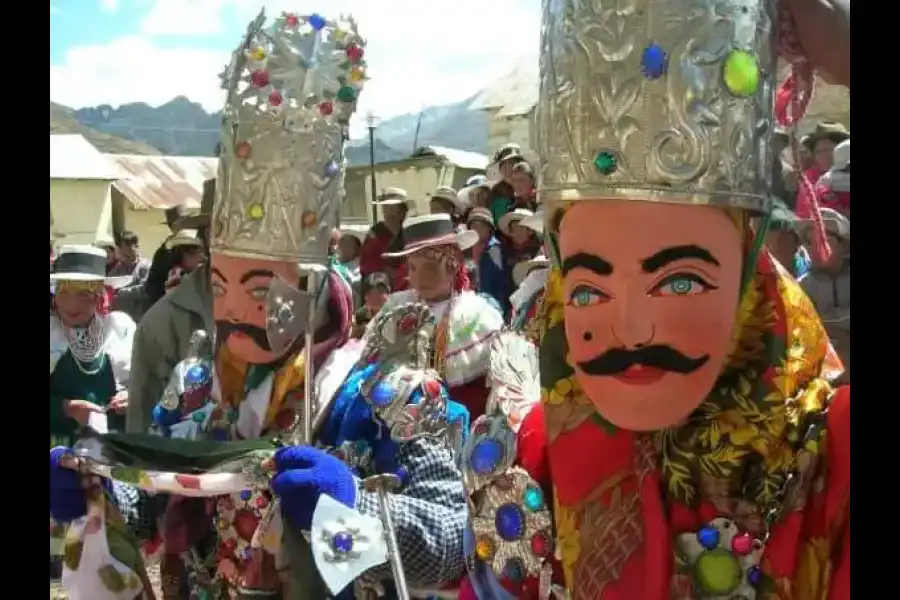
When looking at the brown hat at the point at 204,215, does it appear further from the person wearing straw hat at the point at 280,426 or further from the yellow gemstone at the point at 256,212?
the yellow gemstone at the point at 256,212

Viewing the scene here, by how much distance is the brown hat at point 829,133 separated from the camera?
4.54m

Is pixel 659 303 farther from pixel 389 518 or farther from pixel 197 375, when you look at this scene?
pixel 197 375

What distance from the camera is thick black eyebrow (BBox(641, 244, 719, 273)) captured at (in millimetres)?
1857

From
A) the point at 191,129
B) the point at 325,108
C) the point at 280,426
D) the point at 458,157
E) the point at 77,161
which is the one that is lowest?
the point at 280,426

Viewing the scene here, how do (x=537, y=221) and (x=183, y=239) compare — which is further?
(x=183, y=239)

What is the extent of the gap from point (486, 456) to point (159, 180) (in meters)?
18.3

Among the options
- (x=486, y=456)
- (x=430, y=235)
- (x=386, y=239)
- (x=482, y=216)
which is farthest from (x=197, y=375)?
(x=386, y=239)

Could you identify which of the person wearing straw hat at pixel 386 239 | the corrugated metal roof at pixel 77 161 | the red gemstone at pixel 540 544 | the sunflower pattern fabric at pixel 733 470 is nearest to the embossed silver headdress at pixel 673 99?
the sunflower pattern fabric at pixel 733 470

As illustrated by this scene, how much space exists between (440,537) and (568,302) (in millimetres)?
805

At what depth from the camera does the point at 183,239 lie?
624 centimetres

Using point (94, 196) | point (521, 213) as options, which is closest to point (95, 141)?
point (94, 196)

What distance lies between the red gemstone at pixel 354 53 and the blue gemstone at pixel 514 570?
150 centimetres

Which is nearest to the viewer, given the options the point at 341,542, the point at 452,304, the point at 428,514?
the point at 341,542

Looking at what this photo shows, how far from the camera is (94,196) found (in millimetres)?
18672
